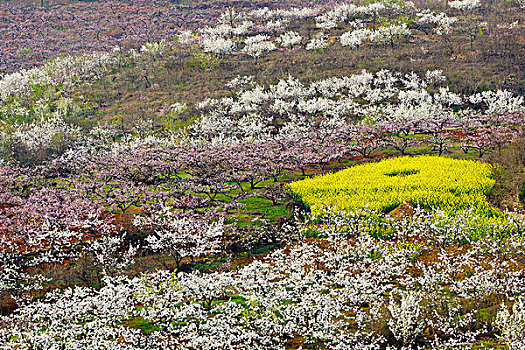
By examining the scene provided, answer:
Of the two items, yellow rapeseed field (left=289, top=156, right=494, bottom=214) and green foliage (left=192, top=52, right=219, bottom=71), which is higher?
green foliage (left=192, top=52, right=219, bottom=71)

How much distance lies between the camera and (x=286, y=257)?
77.5 ft

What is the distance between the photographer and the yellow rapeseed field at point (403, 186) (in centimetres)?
2908

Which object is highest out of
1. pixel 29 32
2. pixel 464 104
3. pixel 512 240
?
pixel 29 32

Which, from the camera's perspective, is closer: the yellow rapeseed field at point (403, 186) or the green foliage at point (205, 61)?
the yellow rapeseed field at point (403, 186)

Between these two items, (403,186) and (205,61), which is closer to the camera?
(403,186)

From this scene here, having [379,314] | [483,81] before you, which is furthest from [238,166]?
[483,81]

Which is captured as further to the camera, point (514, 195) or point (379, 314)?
point (514, 195)

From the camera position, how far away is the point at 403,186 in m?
32.3

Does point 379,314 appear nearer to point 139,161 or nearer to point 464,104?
point 139,161

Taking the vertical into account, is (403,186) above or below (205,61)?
below

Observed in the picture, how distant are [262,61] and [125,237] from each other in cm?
7312

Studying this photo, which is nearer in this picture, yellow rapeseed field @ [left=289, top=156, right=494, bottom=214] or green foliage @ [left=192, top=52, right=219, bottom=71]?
yellow rapeseed field @ [left=289, top=156, right=494, bottom=214]

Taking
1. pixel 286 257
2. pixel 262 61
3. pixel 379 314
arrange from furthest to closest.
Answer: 1. pixel 262 61
2. pixel 286 257
3. pixel 379 314

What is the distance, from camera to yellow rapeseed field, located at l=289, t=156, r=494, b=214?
29078 mm
